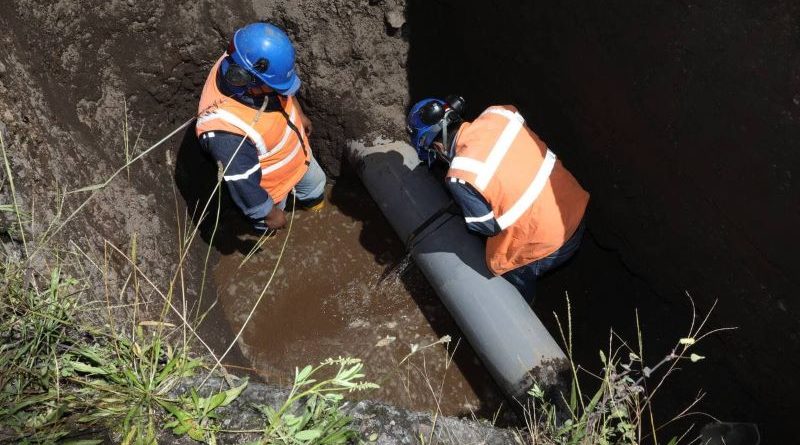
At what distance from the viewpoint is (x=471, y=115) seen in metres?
4.41

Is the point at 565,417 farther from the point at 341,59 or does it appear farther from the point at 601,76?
the point at 341,59

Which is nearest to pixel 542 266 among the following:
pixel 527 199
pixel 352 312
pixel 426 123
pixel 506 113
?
pixel 527 199

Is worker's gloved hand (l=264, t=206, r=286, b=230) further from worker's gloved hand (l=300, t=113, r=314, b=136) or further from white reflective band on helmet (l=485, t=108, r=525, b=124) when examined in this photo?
white reflective band on helmet (l=485, t=108, r=525, b=124)

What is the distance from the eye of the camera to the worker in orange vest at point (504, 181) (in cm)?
316

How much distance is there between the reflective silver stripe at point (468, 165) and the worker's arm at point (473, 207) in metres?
0.07

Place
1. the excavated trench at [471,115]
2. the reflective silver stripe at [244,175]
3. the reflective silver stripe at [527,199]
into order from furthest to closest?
the reflective silver stripe at [244,175]
the reflective silver stripe at [527,199]
the excavated trench at [471,115]

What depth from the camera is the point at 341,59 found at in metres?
4.19

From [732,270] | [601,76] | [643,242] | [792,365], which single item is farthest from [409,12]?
[792,365]

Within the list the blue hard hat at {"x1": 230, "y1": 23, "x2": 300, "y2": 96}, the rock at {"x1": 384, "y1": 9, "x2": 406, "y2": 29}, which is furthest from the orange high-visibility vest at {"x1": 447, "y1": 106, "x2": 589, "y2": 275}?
the rock at {"x1": 384, "y1": 9, "x2": 406, "y2": 29}

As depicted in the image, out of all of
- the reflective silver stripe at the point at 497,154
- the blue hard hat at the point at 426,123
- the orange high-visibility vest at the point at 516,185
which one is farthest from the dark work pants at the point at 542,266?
the blue hard hat at the point at 426,123

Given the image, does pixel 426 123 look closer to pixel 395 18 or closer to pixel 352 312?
pixel 395 18

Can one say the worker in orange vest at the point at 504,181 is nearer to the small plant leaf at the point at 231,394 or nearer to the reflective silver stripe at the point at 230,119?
the reflective silver stripe at the point at 230,119

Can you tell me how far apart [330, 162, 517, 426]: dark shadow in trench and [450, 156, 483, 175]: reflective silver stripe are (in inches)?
42.7

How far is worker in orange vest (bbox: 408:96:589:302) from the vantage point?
316cm
